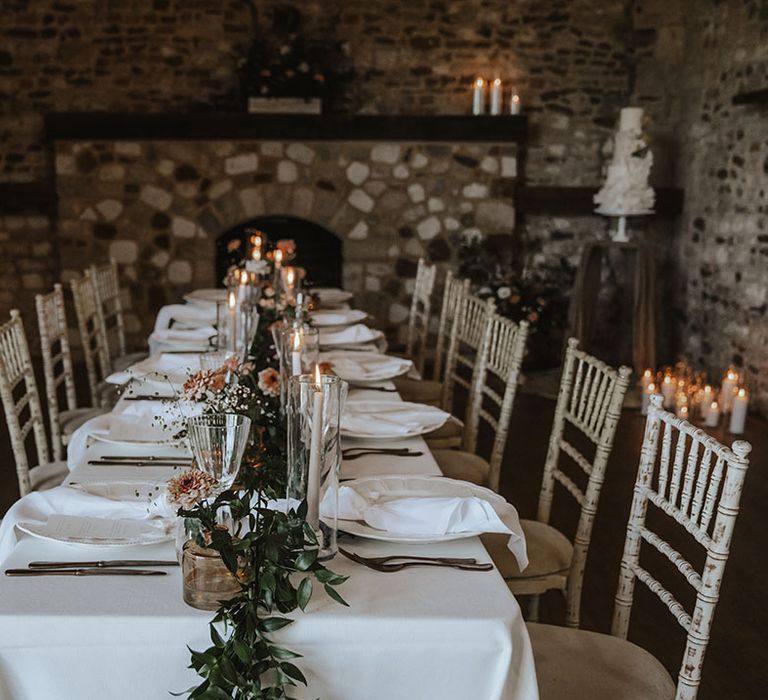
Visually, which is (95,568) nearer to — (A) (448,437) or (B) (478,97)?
(A) (448,437)

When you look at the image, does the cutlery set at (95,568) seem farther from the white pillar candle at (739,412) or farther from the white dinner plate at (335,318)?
the white pillar candle at (739,412)

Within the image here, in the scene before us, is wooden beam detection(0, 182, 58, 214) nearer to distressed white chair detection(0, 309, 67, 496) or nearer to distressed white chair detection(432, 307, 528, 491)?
distressed white chair detection(0, 309, 67, 496)

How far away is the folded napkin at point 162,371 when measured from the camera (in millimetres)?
2613

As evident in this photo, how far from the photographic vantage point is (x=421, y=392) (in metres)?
3.86

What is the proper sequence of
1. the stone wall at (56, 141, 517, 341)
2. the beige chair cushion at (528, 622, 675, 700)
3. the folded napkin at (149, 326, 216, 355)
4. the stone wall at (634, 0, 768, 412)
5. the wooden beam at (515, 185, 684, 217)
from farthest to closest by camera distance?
1. the wooden beam at (515, 185, 684, 217)
2. the stone wall at (56, 141, 517, 341)
3. the stone wall at (634, 0, 768, 412)
4. the folded napkin at (149, 326, 216, 355)
5. the beige chair cushion at (528, 622, 675, 700)

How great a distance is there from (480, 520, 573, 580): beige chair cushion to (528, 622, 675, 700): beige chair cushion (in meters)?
0.30

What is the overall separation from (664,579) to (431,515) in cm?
175

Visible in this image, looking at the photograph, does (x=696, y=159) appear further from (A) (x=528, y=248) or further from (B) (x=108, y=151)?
(B) (x=108, y=151)

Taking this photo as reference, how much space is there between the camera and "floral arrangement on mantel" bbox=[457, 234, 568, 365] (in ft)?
19.5

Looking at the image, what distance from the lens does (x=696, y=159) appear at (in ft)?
20.3

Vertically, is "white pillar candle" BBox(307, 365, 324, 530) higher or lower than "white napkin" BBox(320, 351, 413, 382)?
higher

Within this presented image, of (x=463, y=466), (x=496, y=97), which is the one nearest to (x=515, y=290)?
(x=496, y=97)

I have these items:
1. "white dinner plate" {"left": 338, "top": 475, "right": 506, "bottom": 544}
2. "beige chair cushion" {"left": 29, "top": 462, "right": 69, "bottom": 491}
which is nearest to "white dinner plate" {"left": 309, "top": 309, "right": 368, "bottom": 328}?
"beige chair cushion" {"left": 29, "top": 462, "right": 69, "bottom": 491}

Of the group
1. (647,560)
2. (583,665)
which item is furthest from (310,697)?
(647,560)
